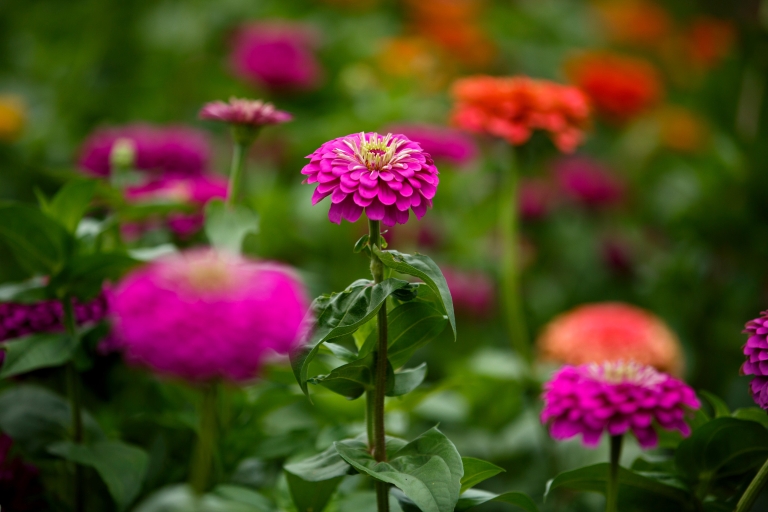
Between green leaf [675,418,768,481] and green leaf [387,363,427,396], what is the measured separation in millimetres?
264

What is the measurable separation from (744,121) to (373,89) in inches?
40.9

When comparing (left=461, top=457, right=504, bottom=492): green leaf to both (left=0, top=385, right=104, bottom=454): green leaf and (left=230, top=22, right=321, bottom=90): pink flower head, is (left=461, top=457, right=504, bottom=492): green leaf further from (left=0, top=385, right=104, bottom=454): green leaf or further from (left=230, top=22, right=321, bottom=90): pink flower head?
(left=230, top=22, right=321, bottom=90): pink flower head

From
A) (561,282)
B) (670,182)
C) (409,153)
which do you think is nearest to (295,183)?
(561,282)

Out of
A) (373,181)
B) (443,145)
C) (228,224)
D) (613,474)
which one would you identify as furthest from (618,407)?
(443,145)

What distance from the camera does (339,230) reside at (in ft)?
5.07

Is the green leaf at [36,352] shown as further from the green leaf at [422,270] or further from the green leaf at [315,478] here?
the green leaf at [422,270]

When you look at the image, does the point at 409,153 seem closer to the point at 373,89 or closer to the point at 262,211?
the point at 262,211

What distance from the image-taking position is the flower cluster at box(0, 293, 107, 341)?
2.70 feet

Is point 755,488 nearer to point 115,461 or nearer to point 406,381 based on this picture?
point 406,381

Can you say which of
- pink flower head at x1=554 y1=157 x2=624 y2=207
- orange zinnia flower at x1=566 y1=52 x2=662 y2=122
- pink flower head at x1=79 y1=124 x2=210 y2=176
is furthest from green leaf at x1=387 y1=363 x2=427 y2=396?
orange zinnia flower at x1=566 y1=52 x2=662 y2=122

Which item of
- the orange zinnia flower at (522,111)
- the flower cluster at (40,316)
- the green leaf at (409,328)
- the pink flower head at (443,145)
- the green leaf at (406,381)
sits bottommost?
the green leaf at (406,381)

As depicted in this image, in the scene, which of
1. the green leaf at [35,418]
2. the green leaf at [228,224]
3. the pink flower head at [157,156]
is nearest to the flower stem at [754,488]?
the green leaf at [228,224]

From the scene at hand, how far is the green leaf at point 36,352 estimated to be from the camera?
72cm

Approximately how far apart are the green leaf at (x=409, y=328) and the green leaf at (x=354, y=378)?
0.05 ft
